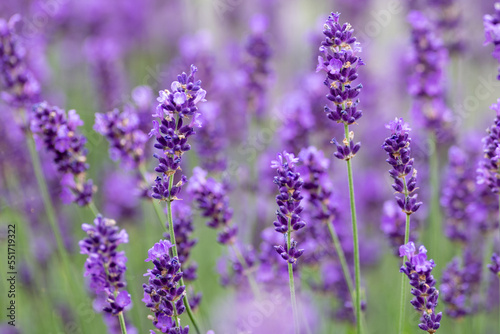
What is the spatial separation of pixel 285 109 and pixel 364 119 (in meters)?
1.95

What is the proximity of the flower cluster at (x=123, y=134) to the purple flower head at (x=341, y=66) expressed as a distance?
2.79 ft

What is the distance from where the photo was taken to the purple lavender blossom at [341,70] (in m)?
1.78

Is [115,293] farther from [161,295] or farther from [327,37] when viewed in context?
[327,37]

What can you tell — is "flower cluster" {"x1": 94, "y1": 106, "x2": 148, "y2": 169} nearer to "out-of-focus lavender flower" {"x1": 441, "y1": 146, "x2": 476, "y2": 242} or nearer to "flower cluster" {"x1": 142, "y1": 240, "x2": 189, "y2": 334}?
"flower cluster" {"x1": 142, "y1": 240, "x2": 189, "y2": 334}

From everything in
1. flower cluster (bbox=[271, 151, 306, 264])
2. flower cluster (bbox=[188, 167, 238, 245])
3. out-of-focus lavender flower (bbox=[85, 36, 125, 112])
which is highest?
out-of-focus lavender flower (bbox=[85, 36, 125, 112])

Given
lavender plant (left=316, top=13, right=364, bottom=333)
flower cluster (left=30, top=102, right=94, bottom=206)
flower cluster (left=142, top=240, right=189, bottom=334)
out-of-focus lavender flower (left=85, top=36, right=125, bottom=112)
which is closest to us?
flower cluster (left=142, top=240, right=189, bottom=334)

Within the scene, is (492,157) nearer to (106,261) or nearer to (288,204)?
(288,204)

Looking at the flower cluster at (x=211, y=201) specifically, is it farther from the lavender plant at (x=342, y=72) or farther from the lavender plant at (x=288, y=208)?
the lavender plant at (x=342, y=72)

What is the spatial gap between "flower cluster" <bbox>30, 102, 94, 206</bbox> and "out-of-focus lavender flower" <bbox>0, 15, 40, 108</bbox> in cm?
54

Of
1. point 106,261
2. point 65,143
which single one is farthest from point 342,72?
point 65,143

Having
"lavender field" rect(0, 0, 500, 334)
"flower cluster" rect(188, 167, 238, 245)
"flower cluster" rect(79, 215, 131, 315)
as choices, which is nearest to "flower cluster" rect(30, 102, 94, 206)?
"lavender field" rect(0, 0, 500, 334)

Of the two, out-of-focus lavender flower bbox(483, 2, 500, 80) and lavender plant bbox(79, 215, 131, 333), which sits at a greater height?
out-of-focus lavender flower bbox(483, 2, 500, 80)

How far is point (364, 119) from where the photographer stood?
4875 millimetres

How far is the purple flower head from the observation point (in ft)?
5.82
